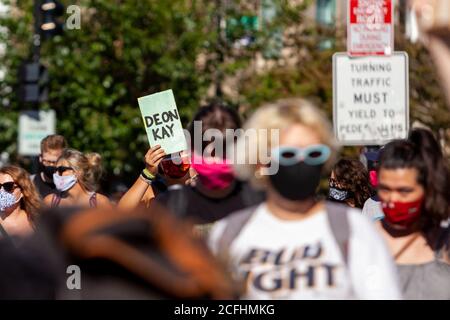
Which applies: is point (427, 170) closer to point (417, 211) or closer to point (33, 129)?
point (417, 211)

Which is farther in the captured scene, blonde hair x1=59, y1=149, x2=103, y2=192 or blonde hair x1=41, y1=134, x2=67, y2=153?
blonde hair x1=41, y1=134, x2=67, y2=153

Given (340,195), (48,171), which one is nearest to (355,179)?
(340,195)

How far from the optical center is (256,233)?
434 cm

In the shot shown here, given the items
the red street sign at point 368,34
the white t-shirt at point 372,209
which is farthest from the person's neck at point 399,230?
the red street sign at point 368,34

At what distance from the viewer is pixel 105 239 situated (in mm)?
2545

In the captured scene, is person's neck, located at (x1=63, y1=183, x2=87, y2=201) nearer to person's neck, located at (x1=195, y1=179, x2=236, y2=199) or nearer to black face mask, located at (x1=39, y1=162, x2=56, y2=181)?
black face mask, located at (x1=39, y1=162, x2=56, y2=181)

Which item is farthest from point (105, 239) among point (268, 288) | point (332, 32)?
point (332, 32)

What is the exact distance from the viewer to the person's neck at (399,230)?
5.55 m

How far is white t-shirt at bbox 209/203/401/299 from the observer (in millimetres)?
4230

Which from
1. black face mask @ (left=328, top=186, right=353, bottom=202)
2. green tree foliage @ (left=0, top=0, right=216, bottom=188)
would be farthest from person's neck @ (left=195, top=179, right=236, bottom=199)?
green tree foliage @ (left=0, top=0, right=216, bottom=188)

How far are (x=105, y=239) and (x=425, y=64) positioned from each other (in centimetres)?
2392

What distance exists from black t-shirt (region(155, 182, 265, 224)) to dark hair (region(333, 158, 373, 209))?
3.29 metres
